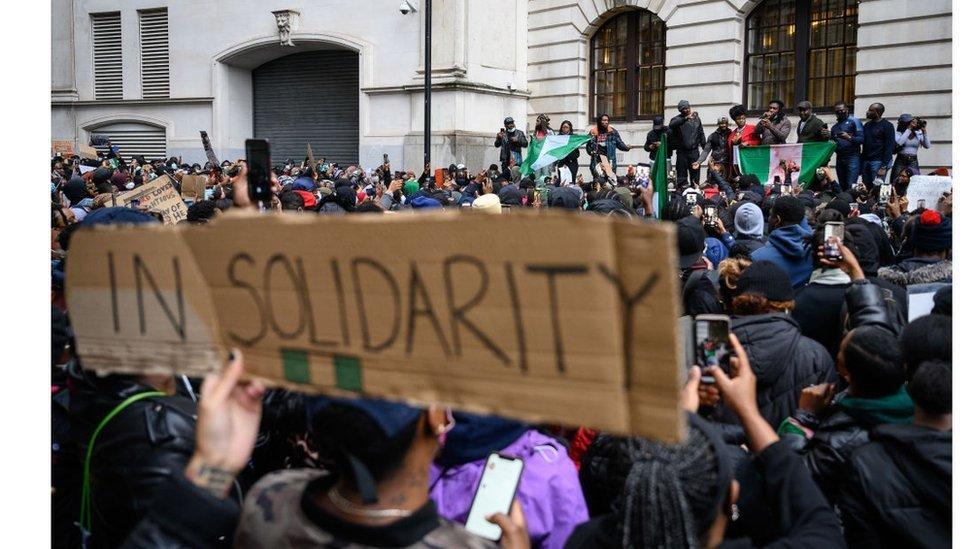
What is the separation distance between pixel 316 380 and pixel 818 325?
3.75 metres

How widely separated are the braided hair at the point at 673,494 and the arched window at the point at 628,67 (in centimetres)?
2226

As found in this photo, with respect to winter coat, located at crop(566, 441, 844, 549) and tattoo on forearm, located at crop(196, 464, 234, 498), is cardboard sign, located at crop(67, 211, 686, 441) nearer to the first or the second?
tattoo on forearm, located at crop(196, 464, 234, 498)

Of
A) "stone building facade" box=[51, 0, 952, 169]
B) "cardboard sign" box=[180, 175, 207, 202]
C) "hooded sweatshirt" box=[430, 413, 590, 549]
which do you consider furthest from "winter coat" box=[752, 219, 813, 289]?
"stone building facade" box=[51, 0, 952, 169]

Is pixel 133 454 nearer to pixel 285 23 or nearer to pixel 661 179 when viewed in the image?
pixel 661 179

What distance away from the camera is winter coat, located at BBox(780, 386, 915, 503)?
118 inches

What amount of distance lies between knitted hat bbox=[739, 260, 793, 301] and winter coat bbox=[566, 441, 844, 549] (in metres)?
1.76

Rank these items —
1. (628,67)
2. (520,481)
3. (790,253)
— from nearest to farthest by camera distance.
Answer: (520,481) < (790,253) < (628,67)

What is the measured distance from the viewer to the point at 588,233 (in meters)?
1.60

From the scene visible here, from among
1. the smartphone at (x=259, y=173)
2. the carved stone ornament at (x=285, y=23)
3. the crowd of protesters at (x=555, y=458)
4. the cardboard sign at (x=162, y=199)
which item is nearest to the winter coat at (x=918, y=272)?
the crowd of protesters at (x=555, y=458)

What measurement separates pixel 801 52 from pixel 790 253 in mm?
16708

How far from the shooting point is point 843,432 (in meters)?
3.07

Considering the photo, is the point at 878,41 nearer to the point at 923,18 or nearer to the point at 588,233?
the point at 923,18

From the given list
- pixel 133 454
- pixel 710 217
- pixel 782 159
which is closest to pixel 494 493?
pixel 133 454

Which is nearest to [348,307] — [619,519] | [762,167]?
[619,519]
